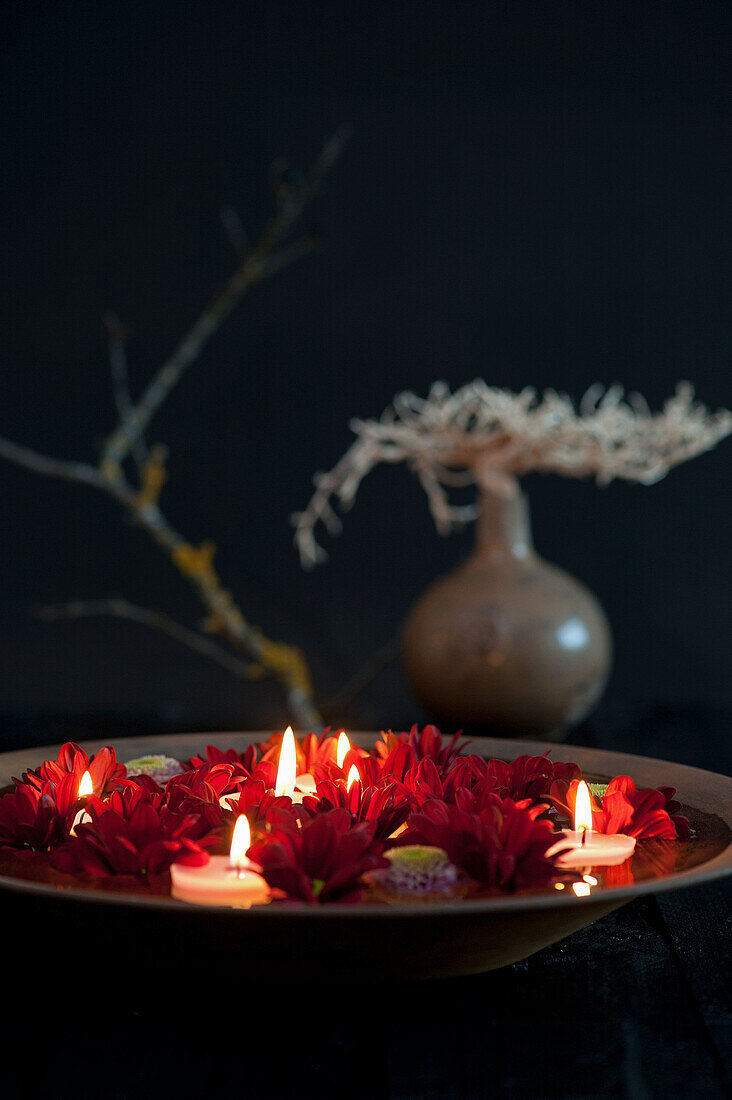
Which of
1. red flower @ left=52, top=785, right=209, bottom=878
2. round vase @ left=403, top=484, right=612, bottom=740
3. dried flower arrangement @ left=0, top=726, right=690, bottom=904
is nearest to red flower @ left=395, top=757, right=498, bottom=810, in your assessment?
dried flower arrangement @ left=0, top=726, right=690, bottom=904

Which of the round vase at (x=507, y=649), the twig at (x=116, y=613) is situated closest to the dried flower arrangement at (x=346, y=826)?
the round vase at (x=507, y=649)

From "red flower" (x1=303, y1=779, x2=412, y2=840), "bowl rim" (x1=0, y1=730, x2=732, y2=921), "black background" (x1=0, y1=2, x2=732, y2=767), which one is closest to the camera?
"bowl rim" (x1=0, y1=730, x2=732, y2=921)

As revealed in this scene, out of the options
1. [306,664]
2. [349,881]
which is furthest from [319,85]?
[349,881]

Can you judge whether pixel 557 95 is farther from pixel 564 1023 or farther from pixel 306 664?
pixel 564 1023

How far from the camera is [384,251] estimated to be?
167cm

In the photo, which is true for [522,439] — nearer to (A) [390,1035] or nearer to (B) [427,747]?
(B) [427,747]

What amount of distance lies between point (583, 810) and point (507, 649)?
0.57 metres

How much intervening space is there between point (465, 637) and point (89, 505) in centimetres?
85

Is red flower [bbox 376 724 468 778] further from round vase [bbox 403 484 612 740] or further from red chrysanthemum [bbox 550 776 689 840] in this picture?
round vase [bbox 403 484 612 740]

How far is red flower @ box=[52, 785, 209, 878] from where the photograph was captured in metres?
0.40

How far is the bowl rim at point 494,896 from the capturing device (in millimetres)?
337

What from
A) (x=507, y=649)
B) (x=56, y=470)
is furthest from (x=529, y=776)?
(x=56, y=470)

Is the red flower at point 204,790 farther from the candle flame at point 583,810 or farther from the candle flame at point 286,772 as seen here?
the candle flame at point 583,810

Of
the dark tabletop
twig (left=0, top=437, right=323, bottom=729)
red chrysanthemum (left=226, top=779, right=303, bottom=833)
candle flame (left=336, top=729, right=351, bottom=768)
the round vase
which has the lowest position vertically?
the dark tabletop
